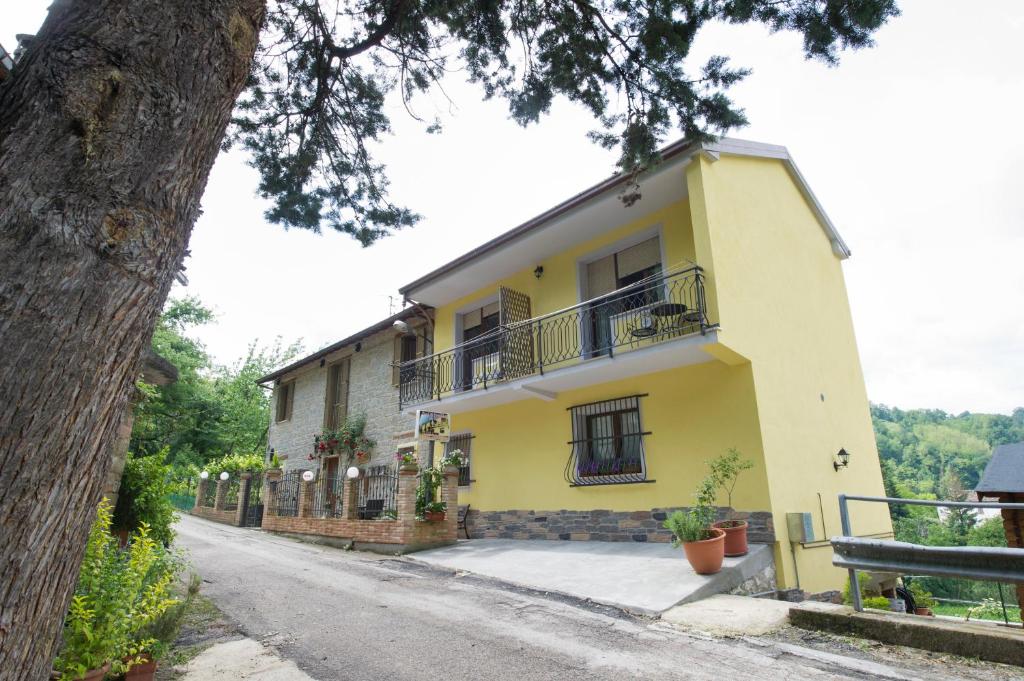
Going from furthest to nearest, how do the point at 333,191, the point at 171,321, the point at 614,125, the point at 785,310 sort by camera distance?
the point at 171,321 < the point at 785,310 < the point at 333,191 < the point at 614,125

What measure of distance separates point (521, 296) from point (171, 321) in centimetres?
2380

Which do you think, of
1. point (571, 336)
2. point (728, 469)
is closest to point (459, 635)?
point (728, 469)

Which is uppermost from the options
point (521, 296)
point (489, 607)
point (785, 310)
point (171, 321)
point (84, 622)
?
point (171, 321)

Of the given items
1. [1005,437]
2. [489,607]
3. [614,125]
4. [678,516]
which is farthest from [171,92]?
[1005,437]

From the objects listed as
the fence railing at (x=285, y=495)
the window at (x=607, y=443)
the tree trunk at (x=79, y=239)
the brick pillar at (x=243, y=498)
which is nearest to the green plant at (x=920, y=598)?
the window at (x=607, y=443)

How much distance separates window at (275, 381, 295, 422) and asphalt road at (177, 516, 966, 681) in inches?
450

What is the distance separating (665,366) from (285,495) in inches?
382

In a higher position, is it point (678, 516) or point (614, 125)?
point (614, 125)

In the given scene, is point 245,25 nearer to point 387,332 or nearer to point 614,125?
point 614,125

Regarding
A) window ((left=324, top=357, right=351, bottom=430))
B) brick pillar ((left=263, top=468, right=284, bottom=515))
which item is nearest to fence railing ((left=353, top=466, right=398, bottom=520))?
brick pillar ((left=263, top=468, right=284, bottom=515))

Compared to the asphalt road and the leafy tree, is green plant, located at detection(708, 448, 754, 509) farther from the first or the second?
the leafy tree

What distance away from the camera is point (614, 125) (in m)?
5.55

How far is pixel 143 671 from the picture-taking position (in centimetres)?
343

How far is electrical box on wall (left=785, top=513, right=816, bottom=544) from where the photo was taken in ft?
25.5
